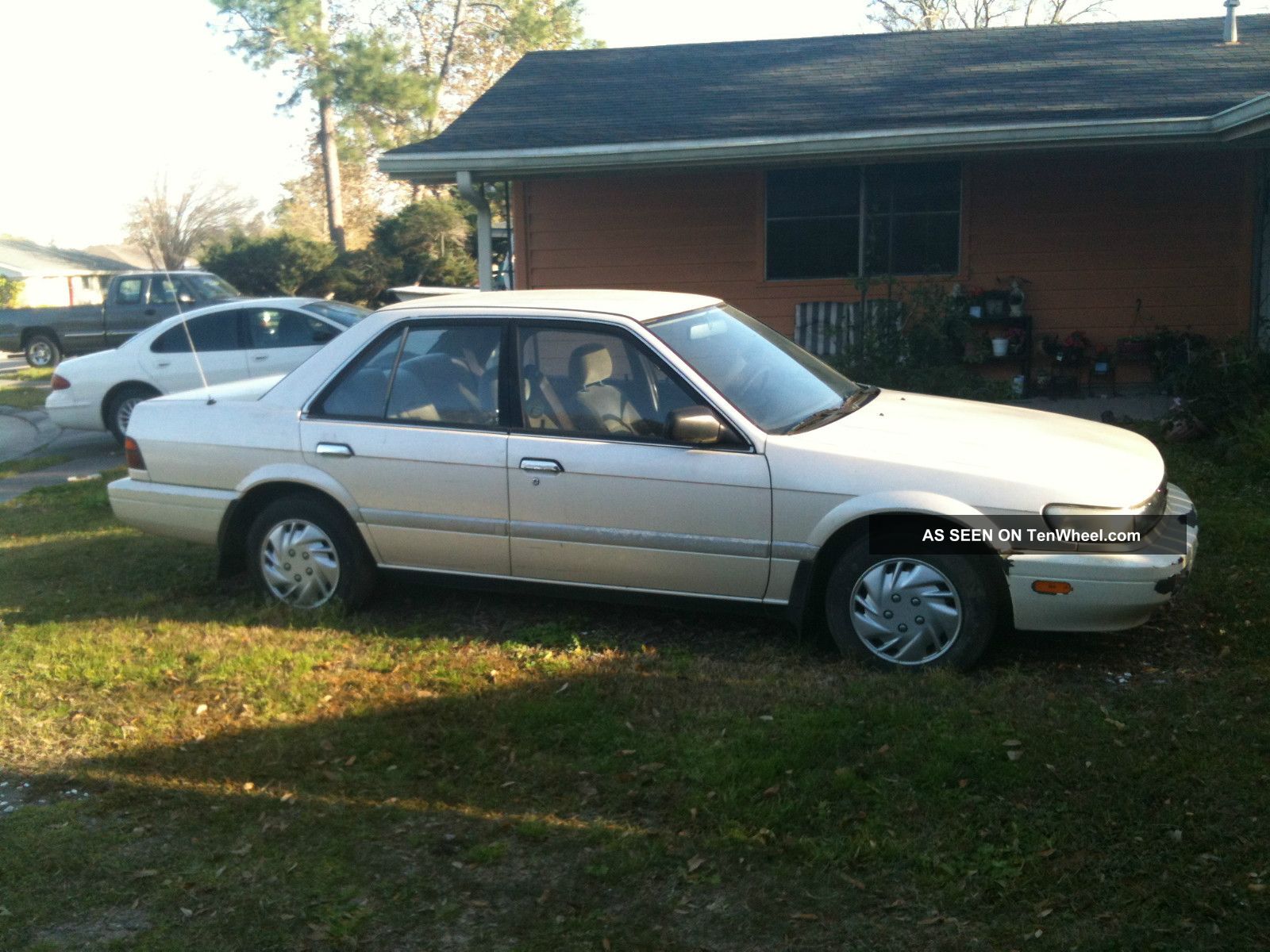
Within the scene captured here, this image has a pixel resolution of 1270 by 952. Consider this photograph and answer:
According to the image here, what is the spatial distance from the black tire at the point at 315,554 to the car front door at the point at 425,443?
16cm

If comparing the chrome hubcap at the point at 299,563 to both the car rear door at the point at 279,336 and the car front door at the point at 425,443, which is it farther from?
the car rear door at the point at 279,336

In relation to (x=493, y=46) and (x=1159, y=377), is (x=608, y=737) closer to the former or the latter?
(x=1159, y=377)

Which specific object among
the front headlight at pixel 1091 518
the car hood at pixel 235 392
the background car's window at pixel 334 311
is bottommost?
the front headlight at pixel 1091 518

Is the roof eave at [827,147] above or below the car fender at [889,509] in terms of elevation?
above

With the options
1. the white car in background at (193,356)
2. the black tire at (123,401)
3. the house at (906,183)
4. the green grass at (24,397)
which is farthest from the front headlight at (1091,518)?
the green grass at (24,397)

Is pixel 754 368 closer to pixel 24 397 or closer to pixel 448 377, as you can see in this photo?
pixel 448 377

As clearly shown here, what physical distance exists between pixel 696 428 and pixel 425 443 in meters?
1.36

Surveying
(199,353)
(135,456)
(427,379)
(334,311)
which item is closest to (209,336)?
(199,353)

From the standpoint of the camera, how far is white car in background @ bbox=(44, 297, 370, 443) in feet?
39.8

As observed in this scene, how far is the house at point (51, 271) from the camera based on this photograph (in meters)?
49.4

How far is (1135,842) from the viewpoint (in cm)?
368

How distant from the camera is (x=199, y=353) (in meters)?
12.3

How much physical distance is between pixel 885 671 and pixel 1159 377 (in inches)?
350

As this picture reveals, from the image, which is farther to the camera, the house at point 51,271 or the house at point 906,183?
the house at point 51,271
